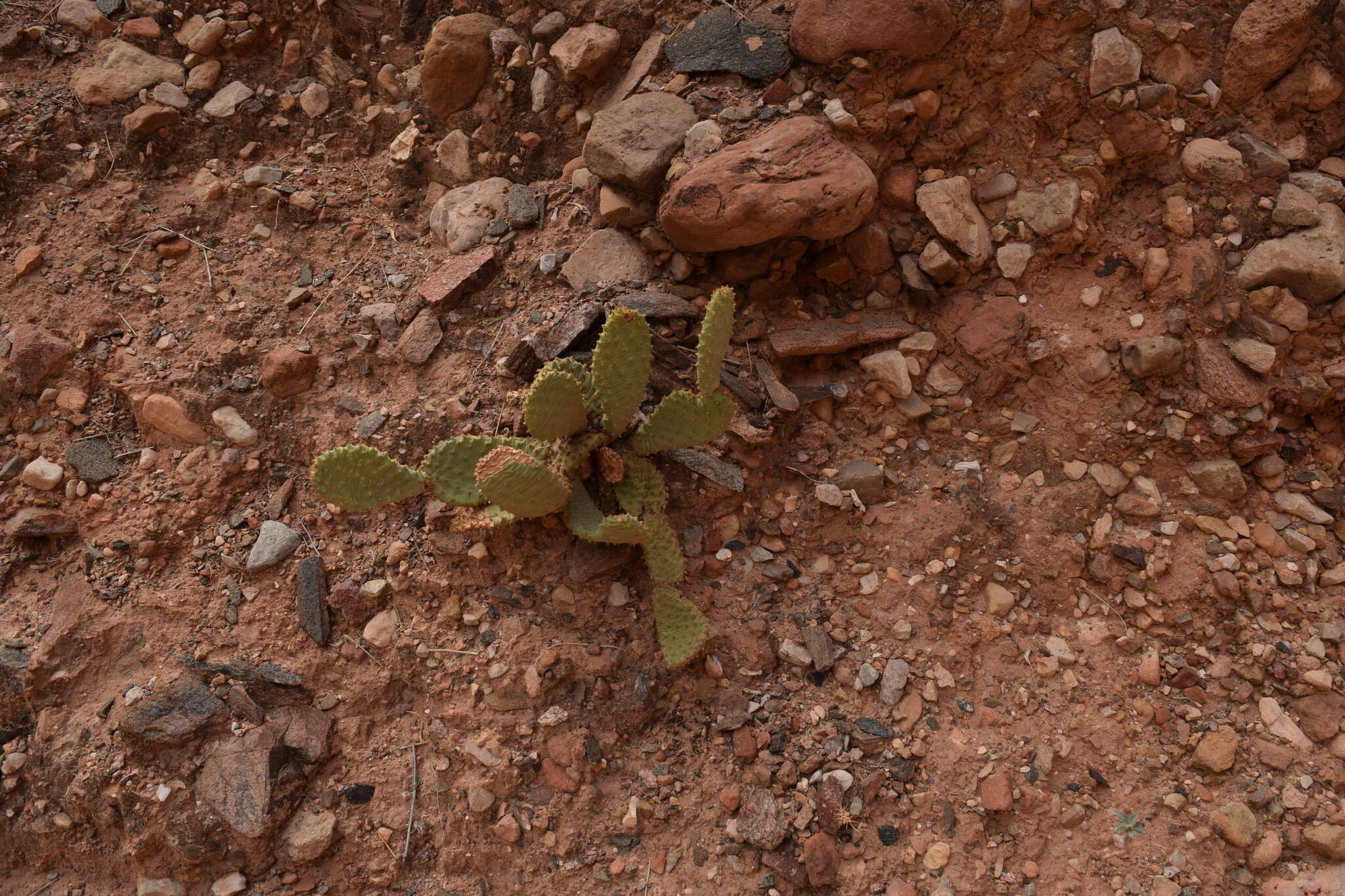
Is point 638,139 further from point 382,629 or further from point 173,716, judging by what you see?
point 173,716

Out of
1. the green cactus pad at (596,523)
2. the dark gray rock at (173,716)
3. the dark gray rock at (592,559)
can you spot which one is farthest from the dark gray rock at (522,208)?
the dark gray rock at (173,716)

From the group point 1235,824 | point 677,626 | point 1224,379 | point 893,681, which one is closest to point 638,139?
point 677,626

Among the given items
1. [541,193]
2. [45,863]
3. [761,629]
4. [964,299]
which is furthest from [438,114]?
[45,863]

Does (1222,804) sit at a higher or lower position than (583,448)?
lower

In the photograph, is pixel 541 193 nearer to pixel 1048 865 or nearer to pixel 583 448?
pixel 583 448

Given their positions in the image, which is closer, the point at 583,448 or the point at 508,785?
the point at 508,785

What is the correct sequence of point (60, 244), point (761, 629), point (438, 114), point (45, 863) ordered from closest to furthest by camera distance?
1. point (45, 863)
2. point (761, 629)
3. point (60, 244)
4. point (438, 114)

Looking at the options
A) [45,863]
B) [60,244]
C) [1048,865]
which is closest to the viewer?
[1048,865]

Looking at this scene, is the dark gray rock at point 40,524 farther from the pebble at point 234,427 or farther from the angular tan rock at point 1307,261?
the angular tan rock at point 1307,261
